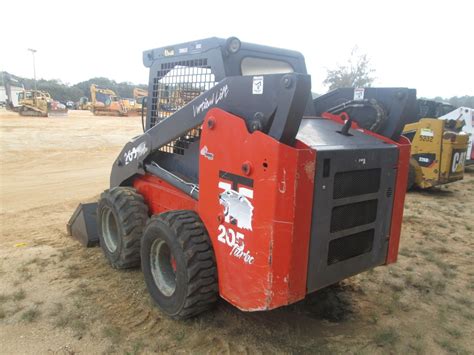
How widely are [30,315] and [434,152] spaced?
8055 millimetres

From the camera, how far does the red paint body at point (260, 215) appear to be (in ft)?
7.97

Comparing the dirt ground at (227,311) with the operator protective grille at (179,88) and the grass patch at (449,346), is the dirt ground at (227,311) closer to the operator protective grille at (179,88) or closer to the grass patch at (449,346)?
the grass patch at (449,346)

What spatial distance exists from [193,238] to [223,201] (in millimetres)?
373

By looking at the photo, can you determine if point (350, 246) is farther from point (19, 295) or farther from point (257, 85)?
point (19, 295)

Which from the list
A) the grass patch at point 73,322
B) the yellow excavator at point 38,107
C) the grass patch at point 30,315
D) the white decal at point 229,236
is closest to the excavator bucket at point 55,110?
the yellow excavator at point 38,107

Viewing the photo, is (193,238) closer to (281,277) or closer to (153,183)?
(281,277)

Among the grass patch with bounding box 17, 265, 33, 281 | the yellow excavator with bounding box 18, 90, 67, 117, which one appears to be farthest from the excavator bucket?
the grass patch with bounding box 17, 265, 33, 281

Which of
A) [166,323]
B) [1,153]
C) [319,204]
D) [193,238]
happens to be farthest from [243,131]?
[1,153]

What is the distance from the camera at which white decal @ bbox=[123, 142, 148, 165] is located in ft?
13.0

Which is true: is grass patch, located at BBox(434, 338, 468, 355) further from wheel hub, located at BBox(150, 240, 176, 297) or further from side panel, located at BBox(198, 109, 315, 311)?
wheel hub, located at BBox(150, 240, 176, 297)

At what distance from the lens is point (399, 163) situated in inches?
123

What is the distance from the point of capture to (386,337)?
3053 millimetres

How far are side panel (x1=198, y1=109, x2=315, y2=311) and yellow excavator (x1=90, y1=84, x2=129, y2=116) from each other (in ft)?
111

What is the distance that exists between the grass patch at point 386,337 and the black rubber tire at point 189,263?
1260mm
